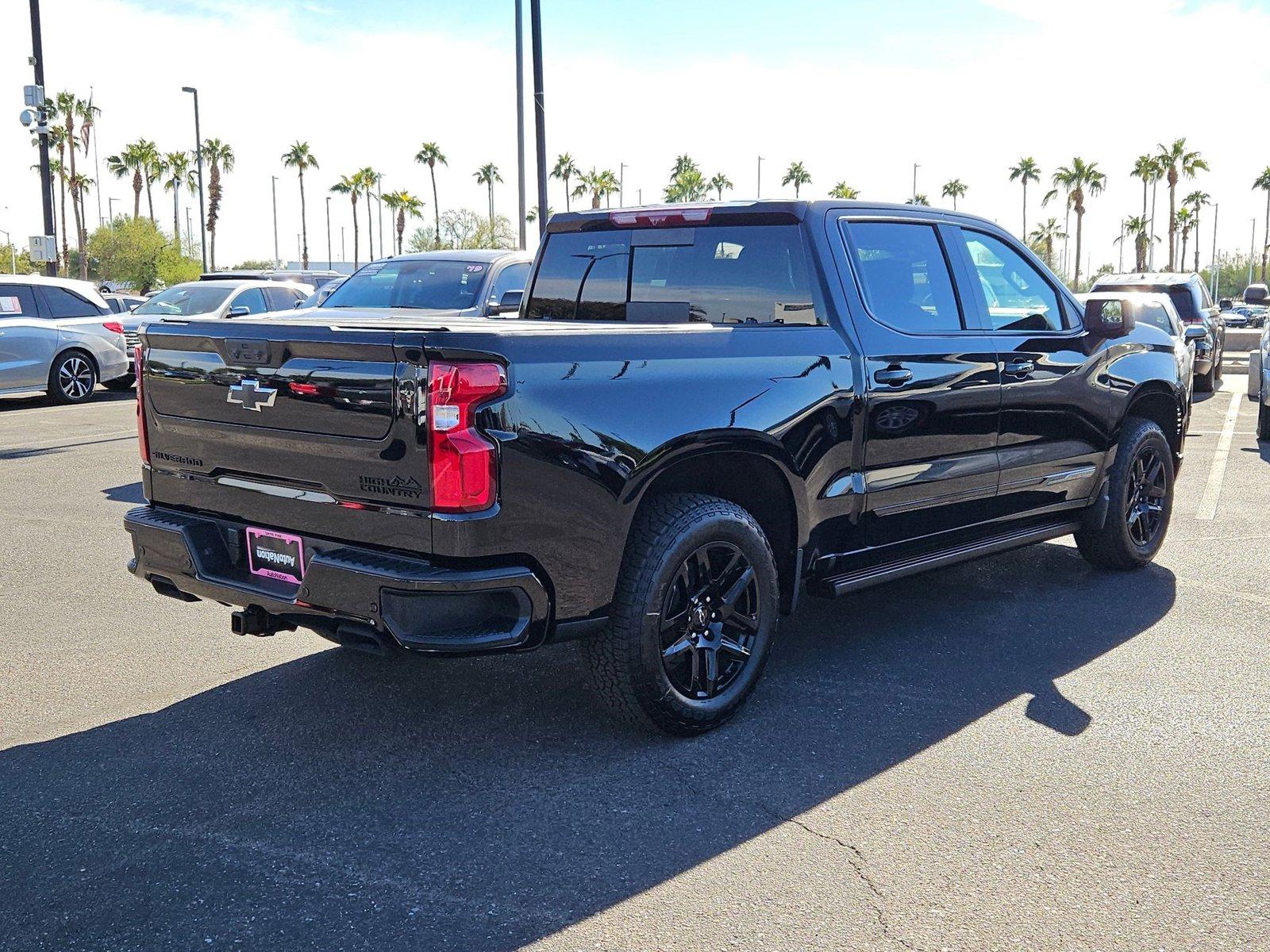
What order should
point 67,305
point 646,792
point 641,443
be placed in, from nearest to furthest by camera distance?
point 646,792 < point 641,443 < point 67,305

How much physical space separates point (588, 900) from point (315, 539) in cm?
145

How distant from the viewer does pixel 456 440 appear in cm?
347

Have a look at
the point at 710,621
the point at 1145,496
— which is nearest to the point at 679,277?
the point at 710,621

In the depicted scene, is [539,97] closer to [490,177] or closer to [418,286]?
[418,286]

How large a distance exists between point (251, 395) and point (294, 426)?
0.76 feet

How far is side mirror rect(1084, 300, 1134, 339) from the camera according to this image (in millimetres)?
6030

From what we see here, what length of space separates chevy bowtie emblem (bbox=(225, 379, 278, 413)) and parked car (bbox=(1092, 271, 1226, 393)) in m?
15.4

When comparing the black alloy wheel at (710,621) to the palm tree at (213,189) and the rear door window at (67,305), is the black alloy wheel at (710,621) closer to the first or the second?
the rear door window at (67,305)

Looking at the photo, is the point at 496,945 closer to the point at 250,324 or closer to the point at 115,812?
the point at 115,812

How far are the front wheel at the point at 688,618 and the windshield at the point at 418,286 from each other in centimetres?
716

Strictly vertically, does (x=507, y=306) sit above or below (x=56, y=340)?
above

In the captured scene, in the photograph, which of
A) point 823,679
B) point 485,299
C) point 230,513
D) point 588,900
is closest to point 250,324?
point 230,513

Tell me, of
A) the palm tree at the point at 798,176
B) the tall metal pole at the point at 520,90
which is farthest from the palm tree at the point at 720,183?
the tall metal pole at the point at 520,90

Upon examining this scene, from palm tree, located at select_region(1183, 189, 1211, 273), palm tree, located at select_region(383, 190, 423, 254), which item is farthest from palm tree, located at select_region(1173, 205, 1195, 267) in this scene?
palm tree, located at select_region(383, 190, 423, 254)
